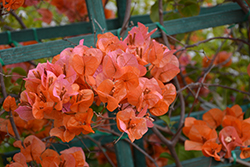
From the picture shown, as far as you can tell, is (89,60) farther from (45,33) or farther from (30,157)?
(45,33)

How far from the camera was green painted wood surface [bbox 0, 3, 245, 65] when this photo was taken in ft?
1.44

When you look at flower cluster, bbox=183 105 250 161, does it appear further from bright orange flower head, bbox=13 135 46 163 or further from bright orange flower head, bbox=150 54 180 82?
bright orange flower head, bbox=13 135 46 163

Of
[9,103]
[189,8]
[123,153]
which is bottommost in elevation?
[123,153]

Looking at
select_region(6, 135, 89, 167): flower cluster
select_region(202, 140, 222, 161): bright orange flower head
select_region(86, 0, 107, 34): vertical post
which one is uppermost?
select_region(86, 0, 107, 34): vertical post

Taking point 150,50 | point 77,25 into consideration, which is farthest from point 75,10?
point 150,50

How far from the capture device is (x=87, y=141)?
0.69 metres

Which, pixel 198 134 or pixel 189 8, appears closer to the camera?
pixel 198 134

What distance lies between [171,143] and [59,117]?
1.13ft

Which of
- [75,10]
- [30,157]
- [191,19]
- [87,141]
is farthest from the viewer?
[75,10]

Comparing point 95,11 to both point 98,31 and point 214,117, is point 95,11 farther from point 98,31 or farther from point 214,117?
point 214,117

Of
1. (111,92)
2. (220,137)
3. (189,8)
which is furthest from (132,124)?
(189,8)

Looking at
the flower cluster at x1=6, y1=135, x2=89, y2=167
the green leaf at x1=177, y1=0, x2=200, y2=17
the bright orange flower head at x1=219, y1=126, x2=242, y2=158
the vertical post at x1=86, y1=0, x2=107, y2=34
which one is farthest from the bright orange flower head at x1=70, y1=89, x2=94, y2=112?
the green leaf at x1=177, y1=0, x2=200, y2=17

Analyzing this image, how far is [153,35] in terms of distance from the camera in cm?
53

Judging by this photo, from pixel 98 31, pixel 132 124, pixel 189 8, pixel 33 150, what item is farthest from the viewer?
pixel 189 8
